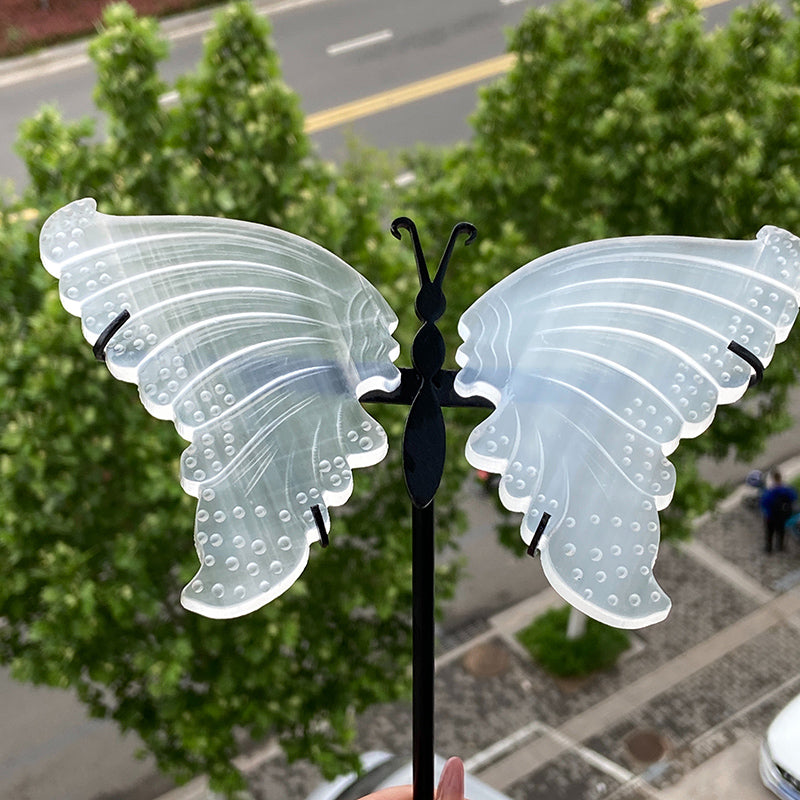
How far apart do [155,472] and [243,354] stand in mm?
3473

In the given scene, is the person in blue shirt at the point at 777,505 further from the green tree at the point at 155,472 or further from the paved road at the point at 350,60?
the paved road at the point at 350,60

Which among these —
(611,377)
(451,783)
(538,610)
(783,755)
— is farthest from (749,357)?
(538,610)

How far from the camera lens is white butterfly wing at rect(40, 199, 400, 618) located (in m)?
2.78

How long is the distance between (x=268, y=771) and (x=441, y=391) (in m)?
8.34

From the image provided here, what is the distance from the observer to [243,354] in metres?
2.89

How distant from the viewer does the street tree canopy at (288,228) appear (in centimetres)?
632

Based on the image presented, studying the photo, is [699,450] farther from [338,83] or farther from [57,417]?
[338,83]

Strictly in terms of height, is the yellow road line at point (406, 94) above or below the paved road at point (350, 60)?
below

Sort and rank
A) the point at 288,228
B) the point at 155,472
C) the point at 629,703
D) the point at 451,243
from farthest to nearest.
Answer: the point at 629,703 < the point at 288,228 < the point at 155,472 < the point at 451,243

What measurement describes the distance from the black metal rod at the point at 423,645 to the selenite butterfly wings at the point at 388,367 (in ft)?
0.84

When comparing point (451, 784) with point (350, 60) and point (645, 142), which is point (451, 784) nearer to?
point (645, 142)

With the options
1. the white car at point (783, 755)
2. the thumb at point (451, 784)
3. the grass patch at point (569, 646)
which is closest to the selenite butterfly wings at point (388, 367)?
the thumb at point (451, 784)

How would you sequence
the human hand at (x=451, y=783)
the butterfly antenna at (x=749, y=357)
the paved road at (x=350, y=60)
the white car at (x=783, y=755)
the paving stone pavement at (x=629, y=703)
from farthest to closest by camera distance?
the paved road at (x=350, y=60) < the paving stone pavement at (x=629, y=703) < the white car at (x=783, y=755) < the human hand at (x=451, y=783) < the butterfly antenna at (x=749, y=357)

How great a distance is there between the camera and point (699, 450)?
Answer: 796cm
